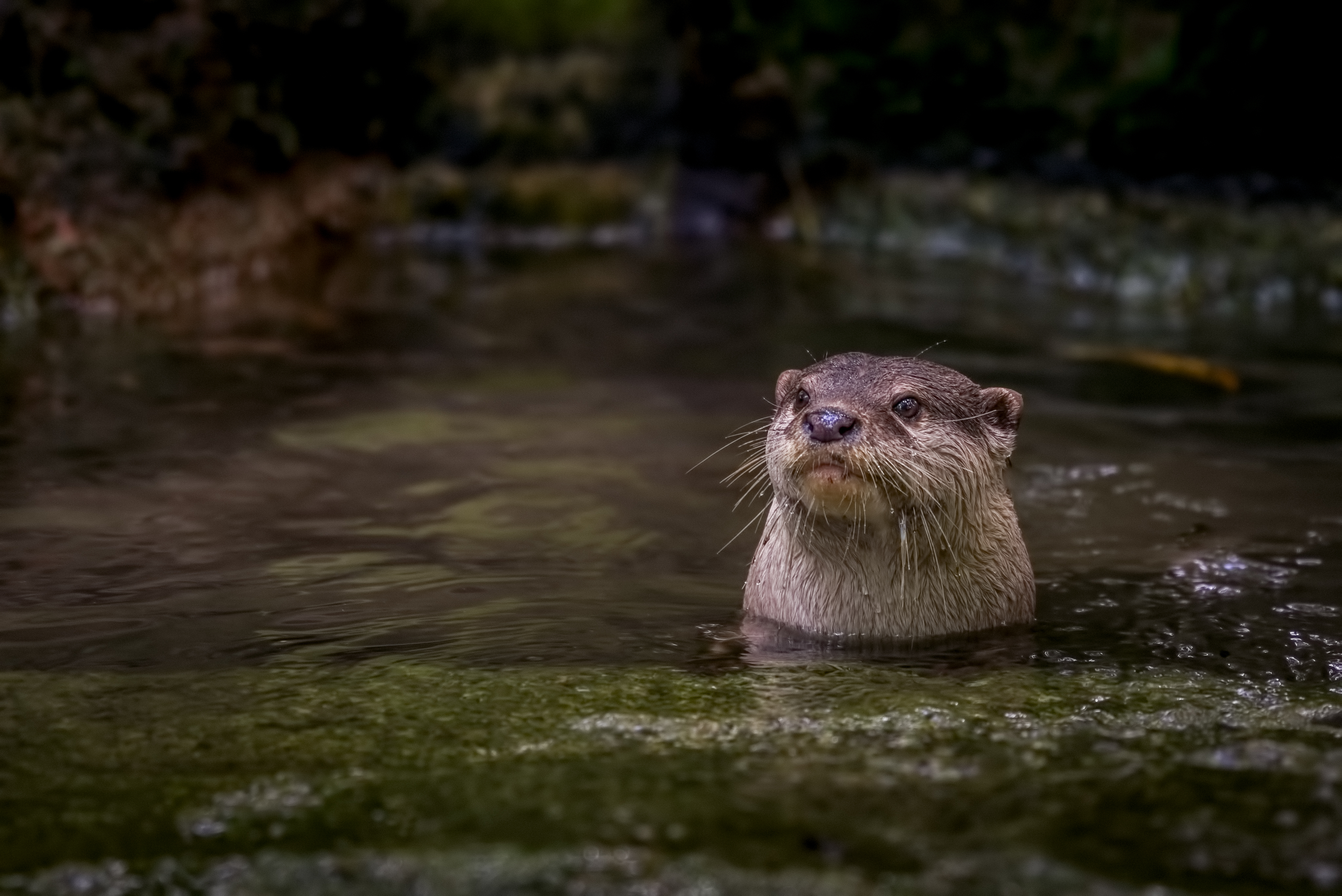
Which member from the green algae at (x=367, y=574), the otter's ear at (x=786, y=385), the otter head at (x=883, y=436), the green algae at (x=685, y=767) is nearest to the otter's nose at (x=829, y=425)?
the otter head at (x=883, y=436)

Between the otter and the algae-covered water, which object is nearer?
the algae-covered water

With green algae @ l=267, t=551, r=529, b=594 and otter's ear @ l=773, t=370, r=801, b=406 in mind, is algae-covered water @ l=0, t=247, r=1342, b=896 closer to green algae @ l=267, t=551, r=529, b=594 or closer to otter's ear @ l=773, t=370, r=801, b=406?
green algae @ l=267, t=551, r=529, b=594

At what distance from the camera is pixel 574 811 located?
7.49ft

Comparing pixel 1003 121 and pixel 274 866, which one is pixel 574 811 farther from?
pixel 1003 121

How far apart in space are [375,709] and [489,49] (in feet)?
26.2

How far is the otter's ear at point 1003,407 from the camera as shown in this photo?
3.71 m

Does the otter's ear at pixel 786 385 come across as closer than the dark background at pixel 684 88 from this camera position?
Yes

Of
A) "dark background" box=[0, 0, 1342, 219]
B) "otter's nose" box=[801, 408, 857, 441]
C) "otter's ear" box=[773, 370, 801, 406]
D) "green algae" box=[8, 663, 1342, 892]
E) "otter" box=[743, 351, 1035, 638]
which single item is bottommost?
"green algae" box=[8, 663, 1342, 892]

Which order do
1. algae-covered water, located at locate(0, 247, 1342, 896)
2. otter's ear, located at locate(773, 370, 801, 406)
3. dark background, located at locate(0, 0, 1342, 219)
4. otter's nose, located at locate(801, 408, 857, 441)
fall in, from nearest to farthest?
algae-covered water, located at locate(0, 247, 1342, 896) < otter's nose, located at locate(801, 408, 857, 441) < otter's ear, located at locate(773, 370, 801, 406) < dark background, located at locate(0, 0, 1342, 219)

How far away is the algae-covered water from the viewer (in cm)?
219

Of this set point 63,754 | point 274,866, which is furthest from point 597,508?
point 274,866

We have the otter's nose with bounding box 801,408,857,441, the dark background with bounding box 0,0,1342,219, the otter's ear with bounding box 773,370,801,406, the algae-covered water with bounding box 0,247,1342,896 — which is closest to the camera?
the algae-covered water with bounding box 0,247,1342,896

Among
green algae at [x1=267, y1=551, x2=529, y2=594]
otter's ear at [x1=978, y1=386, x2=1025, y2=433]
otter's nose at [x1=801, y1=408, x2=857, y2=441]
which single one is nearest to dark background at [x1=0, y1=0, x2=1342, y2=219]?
green algae at [x1=267, y1=551, x2=529, y2=594]

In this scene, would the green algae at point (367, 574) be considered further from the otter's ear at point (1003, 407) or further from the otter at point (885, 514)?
the otter's ear at point (1003, 407)
